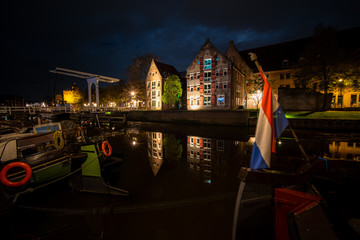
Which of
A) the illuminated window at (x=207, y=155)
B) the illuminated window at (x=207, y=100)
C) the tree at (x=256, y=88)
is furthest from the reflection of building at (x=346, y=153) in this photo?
the illuminated window at (x=207, y=100)

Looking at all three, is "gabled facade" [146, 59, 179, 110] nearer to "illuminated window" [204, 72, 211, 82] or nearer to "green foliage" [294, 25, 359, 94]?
"illuminated window" [204, 72, 211, 82]

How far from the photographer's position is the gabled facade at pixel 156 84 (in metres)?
46.7

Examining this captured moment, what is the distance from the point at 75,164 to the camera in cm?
688

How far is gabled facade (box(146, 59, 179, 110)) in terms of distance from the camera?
153 feet

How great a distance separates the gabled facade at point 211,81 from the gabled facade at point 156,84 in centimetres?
1041

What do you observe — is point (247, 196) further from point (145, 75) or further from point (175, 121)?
point (145, 75)

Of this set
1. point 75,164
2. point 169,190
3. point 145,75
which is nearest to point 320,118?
point 169,190

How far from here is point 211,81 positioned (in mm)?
36688

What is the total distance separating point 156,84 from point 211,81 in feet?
59.8

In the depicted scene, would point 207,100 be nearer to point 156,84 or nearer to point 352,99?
point 156,84

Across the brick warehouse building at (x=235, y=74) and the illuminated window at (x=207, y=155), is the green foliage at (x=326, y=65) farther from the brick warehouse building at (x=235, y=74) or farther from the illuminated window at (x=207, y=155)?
the illuminated window at (x=207, y=155)

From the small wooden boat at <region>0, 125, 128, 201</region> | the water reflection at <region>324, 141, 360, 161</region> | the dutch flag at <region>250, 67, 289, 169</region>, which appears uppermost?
the dutch flag at <region>250, 67, 289, 169</region>

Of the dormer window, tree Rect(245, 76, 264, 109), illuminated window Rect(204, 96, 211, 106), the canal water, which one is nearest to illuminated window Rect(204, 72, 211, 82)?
illuminated window Rect(204, 96, 211, 106)

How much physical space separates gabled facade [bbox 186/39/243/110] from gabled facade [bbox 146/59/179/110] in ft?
34.2
